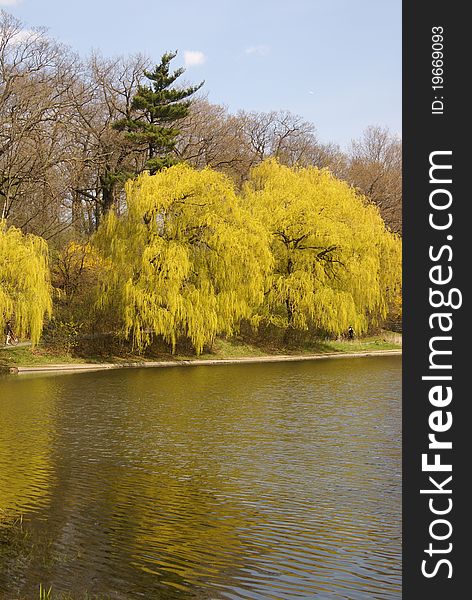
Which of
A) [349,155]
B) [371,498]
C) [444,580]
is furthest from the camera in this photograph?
[349,155]

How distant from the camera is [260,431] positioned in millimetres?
16344

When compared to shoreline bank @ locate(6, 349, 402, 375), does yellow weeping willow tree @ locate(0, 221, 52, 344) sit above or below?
above

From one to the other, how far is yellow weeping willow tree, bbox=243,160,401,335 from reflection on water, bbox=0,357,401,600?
14778 millimetres

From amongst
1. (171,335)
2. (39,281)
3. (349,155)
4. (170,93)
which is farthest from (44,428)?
(349,155)

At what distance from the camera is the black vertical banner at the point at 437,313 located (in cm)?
657

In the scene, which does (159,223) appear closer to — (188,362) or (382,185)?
(188,362)

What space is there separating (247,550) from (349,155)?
58.2 m

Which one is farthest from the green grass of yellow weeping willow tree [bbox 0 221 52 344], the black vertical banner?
the black vertical banner

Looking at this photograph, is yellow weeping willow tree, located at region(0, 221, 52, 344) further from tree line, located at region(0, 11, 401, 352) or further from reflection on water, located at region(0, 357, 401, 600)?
reflection on water, located at region(0, 357, 401, 600)

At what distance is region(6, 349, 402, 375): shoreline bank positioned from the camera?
2891 centimetres

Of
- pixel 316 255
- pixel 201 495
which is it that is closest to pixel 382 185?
pixel 316 255

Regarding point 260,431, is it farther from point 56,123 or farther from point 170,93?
point 170,93

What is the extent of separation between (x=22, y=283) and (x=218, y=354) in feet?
33.4

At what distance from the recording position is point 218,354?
115 ft
